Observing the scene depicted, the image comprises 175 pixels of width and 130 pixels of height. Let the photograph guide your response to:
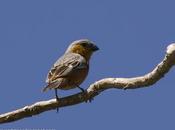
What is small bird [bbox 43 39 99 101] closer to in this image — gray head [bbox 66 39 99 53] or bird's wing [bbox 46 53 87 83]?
bird's wing [bbox 46 53 87 83]

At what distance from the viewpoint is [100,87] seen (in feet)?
21.9

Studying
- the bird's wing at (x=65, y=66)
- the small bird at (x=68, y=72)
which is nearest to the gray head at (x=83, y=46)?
the small bird at (x=68, y=72)

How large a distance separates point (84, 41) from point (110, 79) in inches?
149

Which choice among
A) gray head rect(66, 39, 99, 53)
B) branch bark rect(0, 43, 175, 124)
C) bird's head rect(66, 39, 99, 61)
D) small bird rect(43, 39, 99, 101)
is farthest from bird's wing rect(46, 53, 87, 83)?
branch bark rect(0, 43, 175, 124)

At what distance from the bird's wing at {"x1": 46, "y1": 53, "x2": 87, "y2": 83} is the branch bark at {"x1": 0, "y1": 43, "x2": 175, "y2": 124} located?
1.39 m

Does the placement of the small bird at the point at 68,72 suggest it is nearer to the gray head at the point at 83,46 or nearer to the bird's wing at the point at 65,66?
the bird's wing at the point at 65,66

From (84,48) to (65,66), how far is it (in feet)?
4.53

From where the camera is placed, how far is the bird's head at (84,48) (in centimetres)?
1005

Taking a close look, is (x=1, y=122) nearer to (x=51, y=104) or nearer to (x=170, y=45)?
(x=51, y=104)

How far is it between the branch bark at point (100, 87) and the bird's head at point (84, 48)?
293cm

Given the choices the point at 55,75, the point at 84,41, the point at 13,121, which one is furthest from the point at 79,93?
the point at 84,41

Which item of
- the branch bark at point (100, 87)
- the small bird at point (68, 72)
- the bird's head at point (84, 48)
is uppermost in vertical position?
the bird's head at point (84, 48)

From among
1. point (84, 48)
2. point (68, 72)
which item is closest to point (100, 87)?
point (68, 72)

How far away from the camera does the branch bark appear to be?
5719 mm
